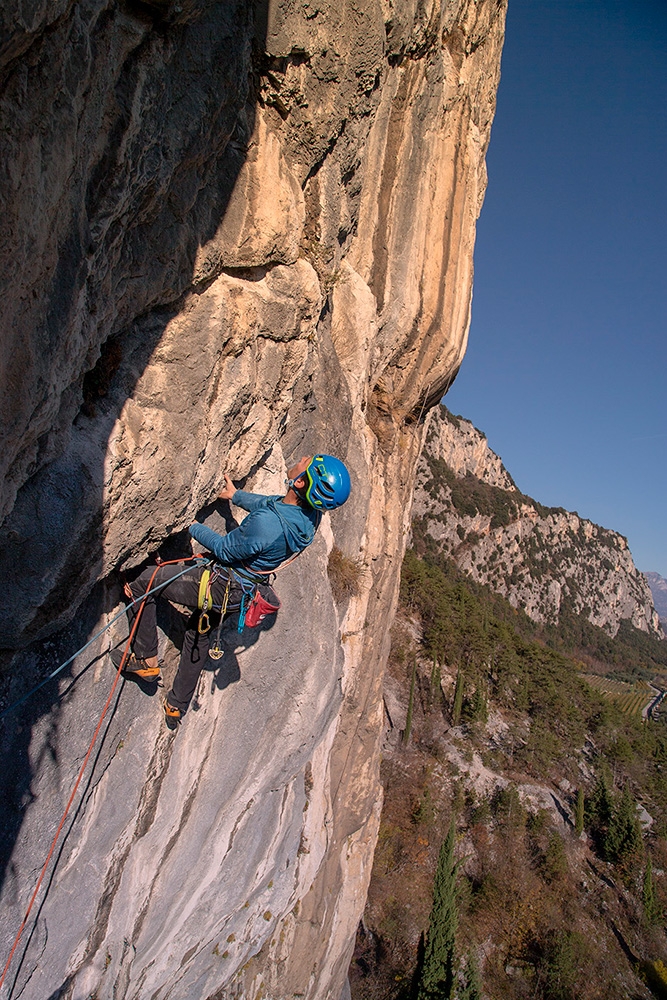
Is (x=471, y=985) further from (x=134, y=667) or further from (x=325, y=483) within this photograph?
(x=325, y=483)

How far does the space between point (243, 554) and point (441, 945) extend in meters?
23.4

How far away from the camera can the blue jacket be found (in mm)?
3977

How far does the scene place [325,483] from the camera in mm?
3973

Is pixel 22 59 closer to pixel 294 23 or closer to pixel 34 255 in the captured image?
pixel 34 255

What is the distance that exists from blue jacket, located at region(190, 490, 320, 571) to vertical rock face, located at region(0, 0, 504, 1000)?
38cm

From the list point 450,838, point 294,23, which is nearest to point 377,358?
point 294,23

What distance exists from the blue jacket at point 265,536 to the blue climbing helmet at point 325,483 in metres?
0.22

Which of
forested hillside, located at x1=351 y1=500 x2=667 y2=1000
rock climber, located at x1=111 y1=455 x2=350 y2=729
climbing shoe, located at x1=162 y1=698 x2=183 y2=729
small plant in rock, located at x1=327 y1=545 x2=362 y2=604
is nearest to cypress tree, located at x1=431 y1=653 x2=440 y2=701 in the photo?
forested hillside, located at x1=351 y1=500 x2=667 y2=1000

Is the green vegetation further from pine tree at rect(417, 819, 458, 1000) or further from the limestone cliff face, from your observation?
pine tree at rect(417, 819, 458, 1000)

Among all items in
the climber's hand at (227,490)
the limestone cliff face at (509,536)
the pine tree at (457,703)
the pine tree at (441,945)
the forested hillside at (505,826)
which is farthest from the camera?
the limestone cliff face at (509,536)

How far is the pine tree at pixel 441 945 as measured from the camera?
19.4 m

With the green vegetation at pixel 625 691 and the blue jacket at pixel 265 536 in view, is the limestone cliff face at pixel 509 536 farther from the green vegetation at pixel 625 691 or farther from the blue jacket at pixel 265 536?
the blue jacket at pixel 265 536

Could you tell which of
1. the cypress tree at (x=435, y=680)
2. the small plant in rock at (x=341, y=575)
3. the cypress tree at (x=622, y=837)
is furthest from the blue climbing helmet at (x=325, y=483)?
the cypress tree at (x=435, y=680)

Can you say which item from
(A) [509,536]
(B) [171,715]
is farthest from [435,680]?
(A) [509,536]
